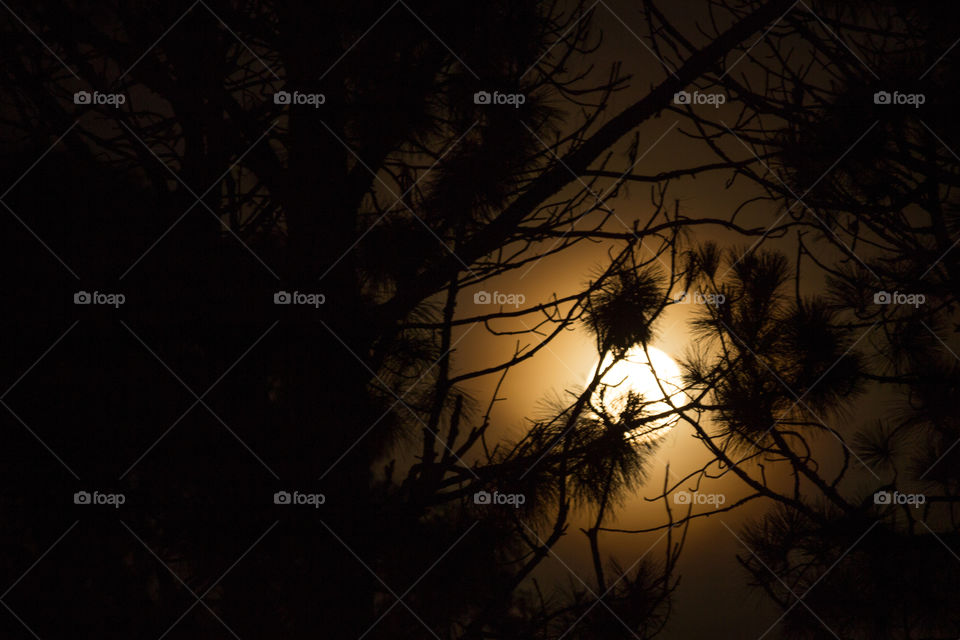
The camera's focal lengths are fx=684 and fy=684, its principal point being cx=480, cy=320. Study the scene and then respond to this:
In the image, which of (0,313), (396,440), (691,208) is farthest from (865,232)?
(0,313)

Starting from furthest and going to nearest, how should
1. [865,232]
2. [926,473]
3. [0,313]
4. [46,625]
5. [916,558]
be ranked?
[865,232] → [926,473] → [916,558] → [46,625] → [0,313]

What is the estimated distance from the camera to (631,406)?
5.46ft

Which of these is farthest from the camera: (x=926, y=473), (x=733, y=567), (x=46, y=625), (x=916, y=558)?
(x=733, y=567)

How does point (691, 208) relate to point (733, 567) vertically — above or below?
above

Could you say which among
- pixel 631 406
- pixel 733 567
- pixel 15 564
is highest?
pixel 631 406

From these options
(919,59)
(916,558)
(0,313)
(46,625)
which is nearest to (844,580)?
(916,558)

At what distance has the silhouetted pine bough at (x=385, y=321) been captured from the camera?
1.30 meters

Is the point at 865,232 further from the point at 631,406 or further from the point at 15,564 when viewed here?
the point at 15,564

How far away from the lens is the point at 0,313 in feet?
4.08

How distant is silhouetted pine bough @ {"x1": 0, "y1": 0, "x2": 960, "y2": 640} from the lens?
1.30 metres

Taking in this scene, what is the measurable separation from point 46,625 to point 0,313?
2.06 feet

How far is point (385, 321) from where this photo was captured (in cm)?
147

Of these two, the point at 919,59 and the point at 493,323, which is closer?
the point at 919,59

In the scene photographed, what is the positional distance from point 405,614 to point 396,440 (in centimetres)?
42
